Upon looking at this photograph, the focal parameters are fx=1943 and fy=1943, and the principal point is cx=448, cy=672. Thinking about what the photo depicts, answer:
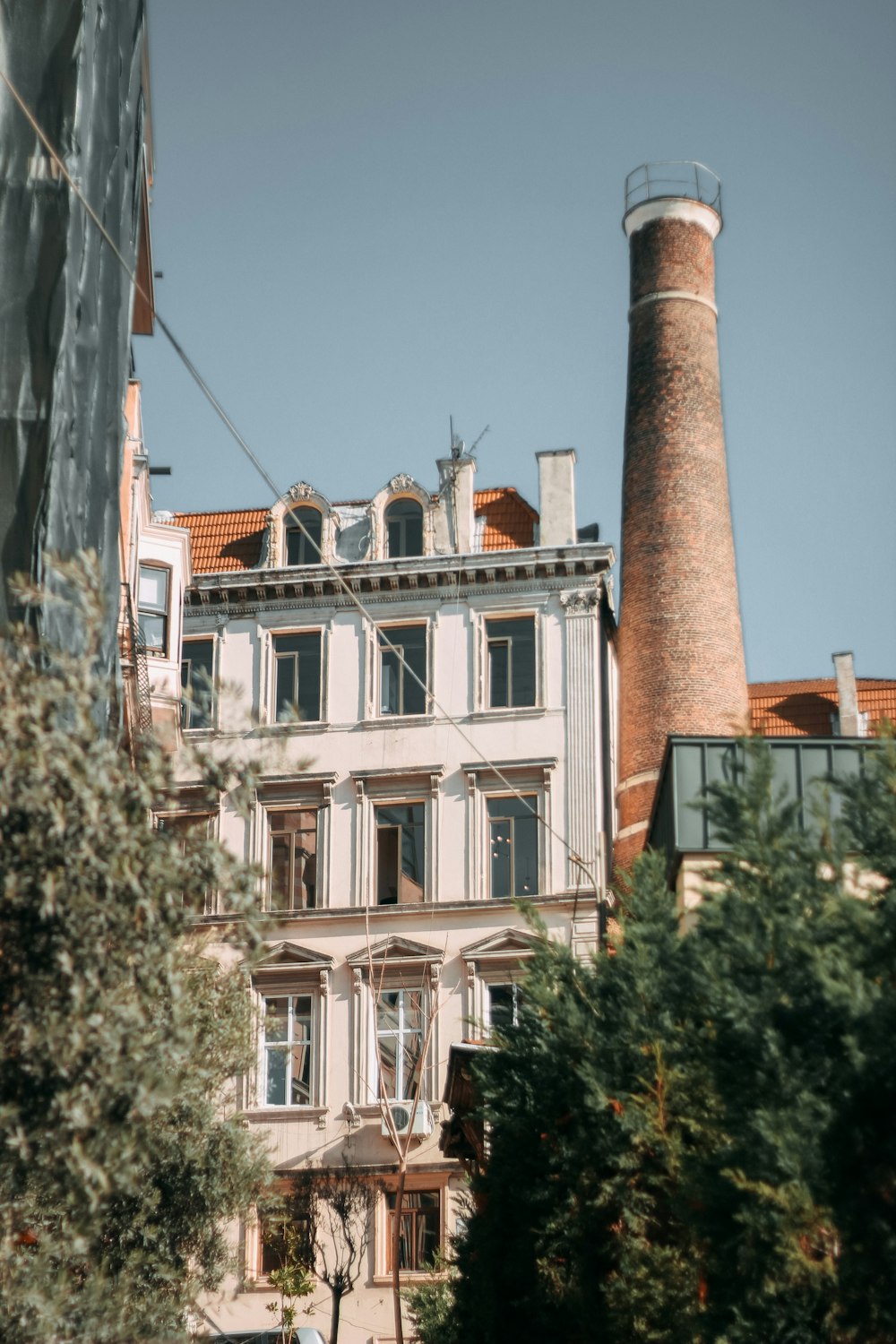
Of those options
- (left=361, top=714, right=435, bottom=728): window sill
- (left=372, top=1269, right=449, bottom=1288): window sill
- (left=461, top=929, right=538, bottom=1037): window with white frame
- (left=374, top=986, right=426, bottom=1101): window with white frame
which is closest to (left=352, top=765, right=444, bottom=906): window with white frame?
(left=361, top=714, right=435, bottom=728): window sill

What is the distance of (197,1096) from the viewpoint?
688 inches

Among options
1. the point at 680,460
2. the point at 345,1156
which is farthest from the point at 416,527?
the point at 345,1156

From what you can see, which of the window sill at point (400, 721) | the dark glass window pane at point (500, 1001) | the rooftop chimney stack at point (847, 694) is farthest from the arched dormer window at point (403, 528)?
the rooftop chimney stack at point (847, 694)

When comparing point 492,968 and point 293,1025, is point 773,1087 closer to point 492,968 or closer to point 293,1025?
point 492,968

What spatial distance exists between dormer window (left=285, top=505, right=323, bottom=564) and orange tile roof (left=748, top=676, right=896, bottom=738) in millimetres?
13254

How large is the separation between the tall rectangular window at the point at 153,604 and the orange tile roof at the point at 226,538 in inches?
291

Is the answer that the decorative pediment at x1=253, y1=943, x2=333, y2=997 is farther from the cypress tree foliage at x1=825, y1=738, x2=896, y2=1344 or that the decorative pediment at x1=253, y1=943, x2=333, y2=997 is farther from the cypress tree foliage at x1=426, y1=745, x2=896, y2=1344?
the cypress tree foliage at x1=825, y1=738, x2=896, y2=1344

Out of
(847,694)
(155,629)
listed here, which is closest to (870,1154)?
(155,629)

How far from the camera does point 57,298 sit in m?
18.9

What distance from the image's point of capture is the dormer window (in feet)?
133

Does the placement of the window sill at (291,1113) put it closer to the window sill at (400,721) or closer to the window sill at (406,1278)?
the window sill at (406,1278)

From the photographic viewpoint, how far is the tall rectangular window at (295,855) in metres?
37.4

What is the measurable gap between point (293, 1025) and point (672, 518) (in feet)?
40.7

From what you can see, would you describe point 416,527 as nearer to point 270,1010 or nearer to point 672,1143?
point 270,1010
